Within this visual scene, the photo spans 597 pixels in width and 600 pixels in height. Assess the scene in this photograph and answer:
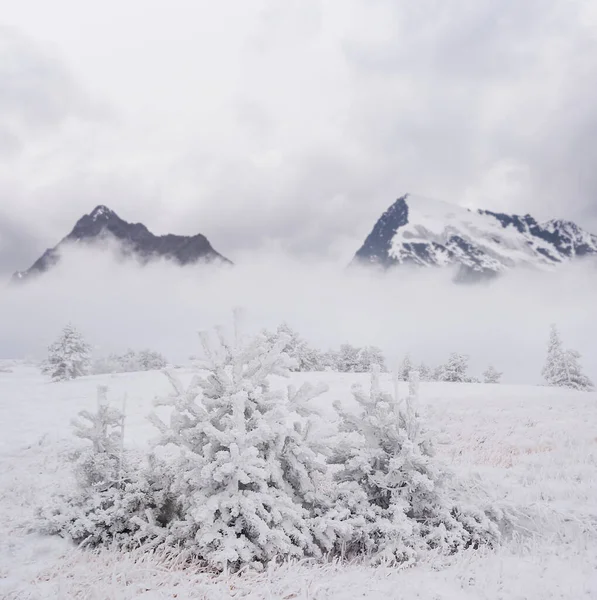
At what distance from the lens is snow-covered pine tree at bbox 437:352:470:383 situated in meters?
46.4

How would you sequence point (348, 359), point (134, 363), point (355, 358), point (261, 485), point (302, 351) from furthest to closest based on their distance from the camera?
point (134, 363)
point (355, 358)
point (348, 359)
point (302, 351)
point (261, 485)

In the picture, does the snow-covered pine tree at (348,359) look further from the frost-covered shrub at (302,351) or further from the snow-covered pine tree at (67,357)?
the snow-covered pine tree at (67,357)

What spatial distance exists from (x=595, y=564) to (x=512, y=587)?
1.54 metres

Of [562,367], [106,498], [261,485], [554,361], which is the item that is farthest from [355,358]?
Result: [261,485]

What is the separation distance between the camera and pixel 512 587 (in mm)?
4512

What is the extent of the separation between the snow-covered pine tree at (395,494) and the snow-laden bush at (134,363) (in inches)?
2104

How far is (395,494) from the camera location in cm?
617

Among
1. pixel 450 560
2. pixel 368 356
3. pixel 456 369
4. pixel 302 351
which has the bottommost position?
pixel 450 560

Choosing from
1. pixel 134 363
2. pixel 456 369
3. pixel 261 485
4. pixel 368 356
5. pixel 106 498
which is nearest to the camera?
pixel 261 485

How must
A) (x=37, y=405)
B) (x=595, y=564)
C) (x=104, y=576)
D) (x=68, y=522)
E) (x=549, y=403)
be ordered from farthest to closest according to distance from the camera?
(x=37, y=405)
(x=549, y=403)
(x=68, y=522)
(x=595, y=564)
(x=104, y=576)

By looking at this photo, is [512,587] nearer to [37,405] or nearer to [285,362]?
[285,362]

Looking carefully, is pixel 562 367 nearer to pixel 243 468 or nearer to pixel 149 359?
pixel 243 468

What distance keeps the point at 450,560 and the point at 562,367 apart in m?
46.4

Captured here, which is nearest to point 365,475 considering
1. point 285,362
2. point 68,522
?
point 285,362
